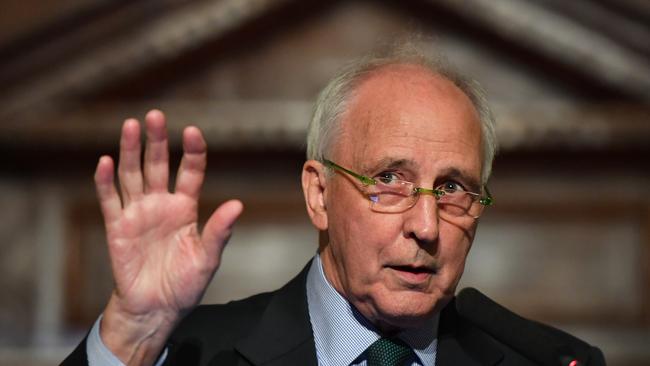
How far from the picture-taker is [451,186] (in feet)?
8.00

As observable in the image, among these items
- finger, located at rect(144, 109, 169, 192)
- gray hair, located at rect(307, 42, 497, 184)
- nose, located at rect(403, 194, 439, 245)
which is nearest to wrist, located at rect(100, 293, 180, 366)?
finger, located at rect(144, 109, 169, 192)

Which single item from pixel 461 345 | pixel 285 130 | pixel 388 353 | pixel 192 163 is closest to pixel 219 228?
pixel 192 163

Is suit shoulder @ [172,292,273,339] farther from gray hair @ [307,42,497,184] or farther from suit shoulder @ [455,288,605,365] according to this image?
suit shoulder @ [455,288,605,365]

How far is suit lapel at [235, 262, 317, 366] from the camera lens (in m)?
2.39

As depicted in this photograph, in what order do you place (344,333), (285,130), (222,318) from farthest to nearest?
(285,130) < (222,318) < (344,333)

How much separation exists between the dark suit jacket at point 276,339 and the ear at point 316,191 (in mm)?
155

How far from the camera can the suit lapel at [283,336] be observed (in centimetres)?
239

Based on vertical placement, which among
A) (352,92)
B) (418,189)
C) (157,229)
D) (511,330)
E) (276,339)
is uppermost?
(352,92)

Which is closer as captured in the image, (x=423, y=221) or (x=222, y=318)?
(x=423, y=221)

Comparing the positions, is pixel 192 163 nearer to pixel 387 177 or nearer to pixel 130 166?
pixel 130 166

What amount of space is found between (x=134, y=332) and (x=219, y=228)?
264mm

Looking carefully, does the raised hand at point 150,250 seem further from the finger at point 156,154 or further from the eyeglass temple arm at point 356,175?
the eyeglass temple arm at point 356,175

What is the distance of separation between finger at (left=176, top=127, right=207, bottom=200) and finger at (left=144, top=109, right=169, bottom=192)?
0.11 ft

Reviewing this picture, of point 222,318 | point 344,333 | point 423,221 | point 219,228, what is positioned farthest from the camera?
point 222,318
